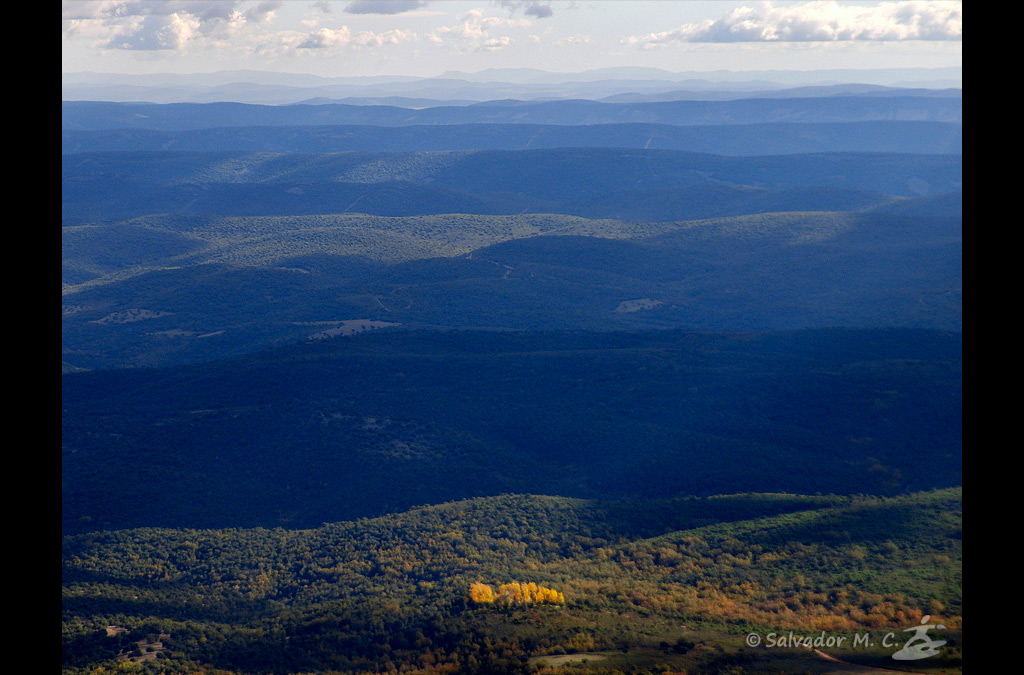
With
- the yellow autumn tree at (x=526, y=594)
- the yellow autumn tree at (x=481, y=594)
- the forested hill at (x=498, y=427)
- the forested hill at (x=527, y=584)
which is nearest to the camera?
the forested hill at (x=527, y=584)

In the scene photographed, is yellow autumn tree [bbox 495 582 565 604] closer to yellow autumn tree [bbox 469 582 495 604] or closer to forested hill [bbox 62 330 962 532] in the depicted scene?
yellow autumn tree [bbox 469 582 495 604]

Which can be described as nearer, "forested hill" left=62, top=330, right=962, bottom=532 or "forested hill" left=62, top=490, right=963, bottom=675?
"forested hill" left=62, top=490, right=963, bottom=675

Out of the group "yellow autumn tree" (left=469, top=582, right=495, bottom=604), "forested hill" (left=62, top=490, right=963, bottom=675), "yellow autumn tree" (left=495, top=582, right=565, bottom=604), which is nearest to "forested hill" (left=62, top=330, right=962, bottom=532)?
"forested hill" (left=62, top=490, right=963, bottom=675)

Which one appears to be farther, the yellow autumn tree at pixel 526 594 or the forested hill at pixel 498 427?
the forested hill at pixel 498 427

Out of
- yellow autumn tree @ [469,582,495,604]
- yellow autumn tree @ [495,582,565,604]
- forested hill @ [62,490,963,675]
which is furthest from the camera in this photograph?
yellow autumn tree @ [469,582,495,604]

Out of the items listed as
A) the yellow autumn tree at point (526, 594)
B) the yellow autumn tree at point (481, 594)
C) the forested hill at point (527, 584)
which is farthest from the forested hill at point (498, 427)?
the yellow autumn tree at point (481, 594)

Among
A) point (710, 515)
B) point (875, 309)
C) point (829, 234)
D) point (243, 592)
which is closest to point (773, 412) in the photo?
point (710, 515)

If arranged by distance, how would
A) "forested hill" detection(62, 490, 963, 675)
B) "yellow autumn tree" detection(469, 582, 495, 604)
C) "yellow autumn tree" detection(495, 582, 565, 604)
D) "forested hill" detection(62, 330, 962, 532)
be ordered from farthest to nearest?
"forested hill" detection(62, 330, 962, 532), "yellow autumn tree" detection(469, 582, 495, 604), "yellow autumn tree" detection(495, 582, 565, 604), "forested hill" detection(62, 490, 963, 675)

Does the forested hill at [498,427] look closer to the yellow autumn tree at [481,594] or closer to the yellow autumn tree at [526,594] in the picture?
the yellow autumn tree at [526,594]

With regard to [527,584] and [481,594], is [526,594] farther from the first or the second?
[481,594]
